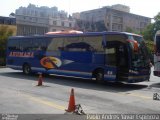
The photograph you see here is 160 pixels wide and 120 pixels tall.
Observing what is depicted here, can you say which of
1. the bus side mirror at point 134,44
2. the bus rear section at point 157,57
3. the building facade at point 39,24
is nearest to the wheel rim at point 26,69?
the bus rear section at point 157,57

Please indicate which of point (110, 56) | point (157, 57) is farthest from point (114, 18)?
point (110, 56)

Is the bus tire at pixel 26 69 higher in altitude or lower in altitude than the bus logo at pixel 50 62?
lower

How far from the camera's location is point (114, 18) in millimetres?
122000

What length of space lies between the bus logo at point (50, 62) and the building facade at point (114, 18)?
88.2m

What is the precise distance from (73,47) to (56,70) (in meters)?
2.23

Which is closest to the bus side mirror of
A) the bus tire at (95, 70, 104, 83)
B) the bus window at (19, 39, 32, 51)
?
the bus tire at (95, 70, 104, 83)

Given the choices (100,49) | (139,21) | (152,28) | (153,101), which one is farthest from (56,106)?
(139,21)

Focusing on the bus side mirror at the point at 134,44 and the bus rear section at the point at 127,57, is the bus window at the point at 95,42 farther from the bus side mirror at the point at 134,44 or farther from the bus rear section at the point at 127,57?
the bus side mirror at the point at 134,44

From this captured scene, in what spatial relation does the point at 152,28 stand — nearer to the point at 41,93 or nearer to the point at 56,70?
the point at 56,70

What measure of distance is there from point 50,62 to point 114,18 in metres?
103

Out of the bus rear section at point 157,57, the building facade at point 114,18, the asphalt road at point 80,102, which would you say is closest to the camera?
the asphalt road at point 80,102

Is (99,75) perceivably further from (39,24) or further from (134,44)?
(39,24)

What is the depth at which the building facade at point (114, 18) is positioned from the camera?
117 metres

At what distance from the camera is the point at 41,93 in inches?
552
